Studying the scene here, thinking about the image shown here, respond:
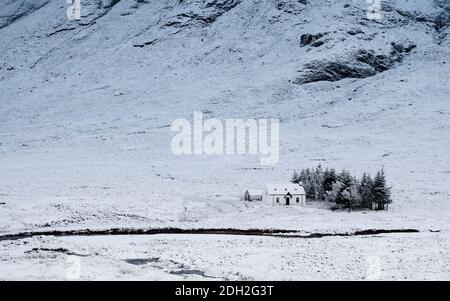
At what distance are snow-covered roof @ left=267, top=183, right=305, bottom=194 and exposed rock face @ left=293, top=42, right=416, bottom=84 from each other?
310ft

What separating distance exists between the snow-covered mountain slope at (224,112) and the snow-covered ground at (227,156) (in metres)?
0.47

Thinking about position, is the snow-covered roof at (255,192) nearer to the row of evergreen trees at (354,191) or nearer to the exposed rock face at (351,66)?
the row of evergreen trees at (354,191)

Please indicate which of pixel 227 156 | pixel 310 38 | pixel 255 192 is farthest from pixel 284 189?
pixel 310 38

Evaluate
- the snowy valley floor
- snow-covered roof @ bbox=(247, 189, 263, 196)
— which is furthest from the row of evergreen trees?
the snowy valley floor

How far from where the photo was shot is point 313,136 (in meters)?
101

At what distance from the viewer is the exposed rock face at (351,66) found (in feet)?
492

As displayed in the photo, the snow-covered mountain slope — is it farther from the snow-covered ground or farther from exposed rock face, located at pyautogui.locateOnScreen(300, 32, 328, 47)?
exposed rock face, located at pyautogui.locateOnScreen(300, 32, 328, 47)

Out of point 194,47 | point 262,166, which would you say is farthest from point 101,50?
point 262,166

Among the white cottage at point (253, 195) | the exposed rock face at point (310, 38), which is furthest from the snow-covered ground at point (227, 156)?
the white cottage at point (253, 195)

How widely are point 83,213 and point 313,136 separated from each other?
204 ft

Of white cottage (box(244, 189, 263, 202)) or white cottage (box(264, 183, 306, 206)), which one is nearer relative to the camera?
white cottage (box(264, 183, 306, 206))

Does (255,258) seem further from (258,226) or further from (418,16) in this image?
(418,16)

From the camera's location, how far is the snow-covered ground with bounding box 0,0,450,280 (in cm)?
3127

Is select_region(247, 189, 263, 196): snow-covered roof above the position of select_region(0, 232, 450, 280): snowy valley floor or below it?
above
